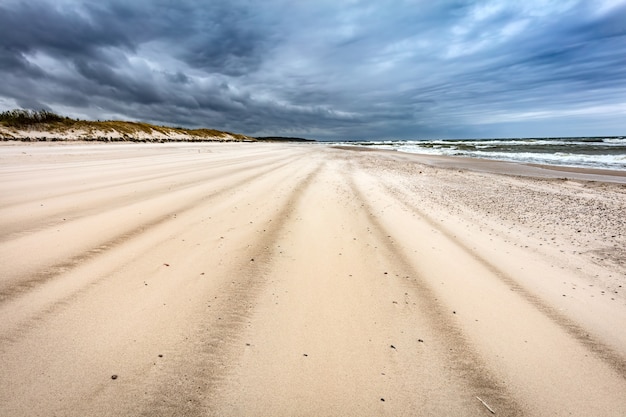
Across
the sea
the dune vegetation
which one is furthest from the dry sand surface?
the dune vegetation

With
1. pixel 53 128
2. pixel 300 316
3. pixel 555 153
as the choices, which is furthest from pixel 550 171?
pixel 53 128

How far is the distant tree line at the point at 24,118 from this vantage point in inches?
1128

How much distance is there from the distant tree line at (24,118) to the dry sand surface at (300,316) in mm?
34899

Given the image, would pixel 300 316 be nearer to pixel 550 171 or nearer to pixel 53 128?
pixel 550 171

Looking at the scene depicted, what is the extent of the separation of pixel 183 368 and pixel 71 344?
0.74 meters

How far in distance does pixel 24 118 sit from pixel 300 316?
41.3 meters

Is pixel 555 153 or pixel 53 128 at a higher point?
pixel 53 128

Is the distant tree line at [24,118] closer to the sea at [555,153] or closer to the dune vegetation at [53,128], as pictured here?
the dune vegetation at [53,128]

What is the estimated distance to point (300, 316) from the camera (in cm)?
220

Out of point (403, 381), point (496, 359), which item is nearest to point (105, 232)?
point (403, 381)

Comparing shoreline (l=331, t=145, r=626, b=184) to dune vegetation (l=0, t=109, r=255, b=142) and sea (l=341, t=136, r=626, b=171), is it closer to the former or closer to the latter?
sea (l=341, t=136, r=626, b=171)

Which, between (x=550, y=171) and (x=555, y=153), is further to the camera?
(x=555, y=153)

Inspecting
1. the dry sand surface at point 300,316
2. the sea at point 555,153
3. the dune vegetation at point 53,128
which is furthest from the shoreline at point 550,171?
the dune vegetation at point 53,128

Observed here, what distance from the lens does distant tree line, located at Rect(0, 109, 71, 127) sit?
28641 mm
